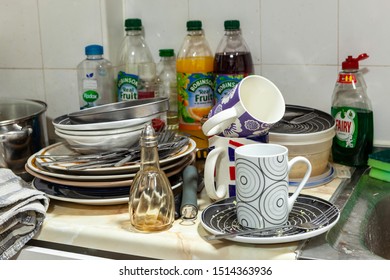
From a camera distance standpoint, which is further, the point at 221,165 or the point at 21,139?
the point at 21,139

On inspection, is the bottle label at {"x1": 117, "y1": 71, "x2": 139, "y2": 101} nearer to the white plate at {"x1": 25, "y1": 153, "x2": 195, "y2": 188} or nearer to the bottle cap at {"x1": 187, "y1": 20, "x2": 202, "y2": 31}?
the bottle cap at {"x1": 187, "y1": 20, "x2": 202, "y2": 31}

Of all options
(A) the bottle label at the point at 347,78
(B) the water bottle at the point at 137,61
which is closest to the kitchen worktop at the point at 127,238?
(A) the bottle label at the point at 347,78

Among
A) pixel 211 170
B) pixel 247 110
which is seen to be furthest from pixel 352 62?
pixel 211 170

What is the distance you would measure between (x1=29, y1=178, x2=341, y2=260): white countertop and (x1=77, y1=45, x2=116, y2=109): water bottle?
33 centimetres

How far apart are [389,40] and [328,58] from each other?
5.2 inches

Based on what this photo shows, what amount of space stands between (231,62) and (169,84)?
20 cm

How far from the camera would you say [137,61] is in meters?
1.34

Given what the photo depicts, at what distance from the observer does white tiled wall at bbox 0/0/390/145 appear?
1.19 metres

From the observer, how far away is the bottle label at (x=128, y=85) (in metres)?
1.28

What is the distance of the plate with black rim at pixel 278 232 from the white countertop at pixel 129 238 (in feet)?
0.06

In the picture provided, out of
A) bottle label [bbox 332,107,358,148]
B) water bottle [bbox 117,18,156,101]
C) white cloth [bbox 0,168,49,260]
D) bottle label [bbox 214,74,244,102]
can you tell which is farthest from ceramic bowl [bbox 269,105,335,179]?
white cloth [bbox 0,168,49,260]

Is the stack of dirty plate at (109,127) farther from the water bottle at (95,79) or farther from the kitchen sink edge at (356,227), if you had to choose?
the kitchen sink edge at (356,227)

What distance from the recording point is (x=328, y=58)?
1.22 m

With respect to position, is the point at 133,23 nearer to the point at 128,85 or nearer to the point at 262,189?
the point at 128,85
